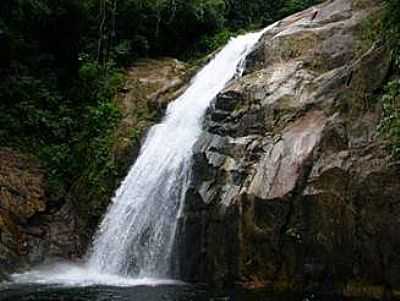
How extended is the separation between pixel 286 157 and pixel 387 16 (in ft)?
13.2

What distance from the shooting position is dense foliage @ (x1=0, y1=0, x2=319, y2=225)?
20750mm

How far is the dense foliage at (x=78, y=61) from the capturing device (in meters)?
20.8

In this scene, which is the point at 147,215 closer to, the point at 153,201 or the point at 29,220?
the point at 153,201

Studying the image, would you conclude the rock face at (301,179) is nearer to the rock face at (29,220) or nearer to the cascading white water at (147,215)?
the cascading white water at (147,215)

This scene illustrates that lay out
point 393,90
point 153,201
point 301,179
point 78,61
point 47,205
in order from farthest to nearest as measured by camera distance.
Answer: point 78,61 → point 47,205 → point 153,201 → point 301,179 → point 393,90

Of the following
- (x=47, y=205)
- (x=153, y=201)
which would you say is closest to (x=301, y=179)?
(x=153, y=201)

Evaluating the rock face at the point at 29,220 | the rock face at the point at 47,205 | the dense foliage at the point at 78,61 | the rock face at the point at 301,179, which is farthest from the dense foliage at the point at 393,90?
the rock face at the point at 29,220

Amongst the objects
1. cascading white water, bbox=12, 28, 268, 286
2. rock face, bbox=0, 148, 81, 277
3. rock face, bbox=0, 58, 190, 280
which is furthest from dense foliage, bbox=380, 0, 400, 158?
rock face, bbox=0, 148, 81, 277

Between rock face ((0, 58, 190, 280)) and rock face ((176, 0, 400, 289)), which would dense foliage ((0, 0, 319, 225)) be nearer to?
rock face ((0, 58, 190, 280))

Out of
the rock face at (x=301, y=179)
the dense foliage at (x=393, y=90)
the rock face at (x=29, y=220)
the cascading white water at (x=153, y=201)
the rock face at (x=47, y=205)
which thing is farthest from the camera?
the rock face at (x=47, y=205)

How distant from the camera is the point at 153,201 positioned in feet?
57.6

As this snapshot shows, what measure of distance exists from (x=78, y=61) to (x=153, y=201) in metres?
9.50

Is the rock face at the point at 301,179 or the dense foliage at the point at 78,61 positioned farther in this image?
the dense foliage at the point at 78,61

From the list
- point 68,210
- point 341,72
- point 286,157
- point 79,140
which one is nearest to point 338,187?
point 286,157
